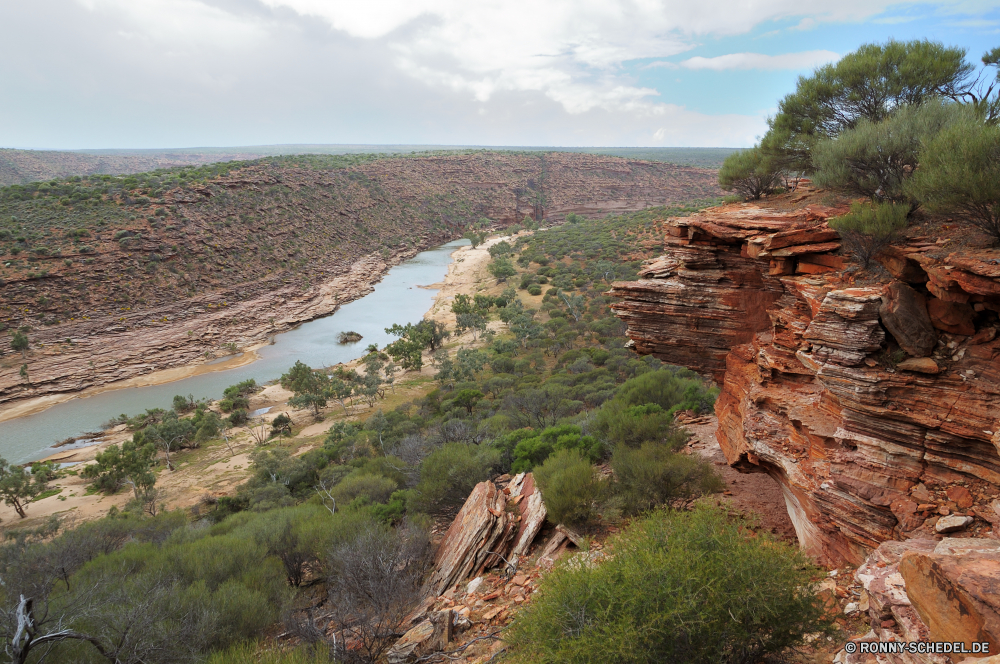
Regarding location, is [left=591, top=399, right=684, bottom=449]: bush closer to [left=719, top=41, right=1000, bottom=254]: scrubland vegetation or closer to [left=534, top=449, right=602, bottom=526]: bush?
[left=534, top=449, right=602, bottom=526]: bush

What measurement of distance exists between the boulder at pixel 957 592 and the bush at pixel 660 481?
18.8ft

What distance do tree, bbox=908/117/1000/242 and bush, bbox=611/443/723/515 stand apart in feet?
20.8

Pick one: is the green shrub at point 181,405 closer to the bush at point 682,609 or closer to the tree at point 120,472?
the tree at point 120,472

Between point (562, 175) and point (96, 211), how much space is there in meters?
87.7

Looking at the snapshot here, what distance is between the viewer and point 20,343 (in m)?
32.1

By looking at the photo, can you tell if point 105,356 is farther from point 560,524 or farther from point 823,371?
point 823,371

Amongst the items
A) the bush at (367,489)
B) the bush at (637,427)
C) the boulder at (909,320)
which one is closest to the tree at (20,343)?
the bush at (367,489)

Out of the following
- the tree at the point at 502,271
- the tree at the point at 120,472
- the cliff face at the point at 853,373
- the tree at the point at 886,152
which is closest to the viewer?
the cliff face at the point at 853,373

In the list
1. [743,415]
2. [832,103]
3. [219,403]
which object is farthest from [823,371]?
[219,403]

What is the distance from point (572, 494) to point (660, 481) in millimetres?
1911

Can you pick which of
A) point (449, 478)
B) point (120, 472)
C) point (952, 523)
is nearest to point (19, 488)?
point (120, 472)

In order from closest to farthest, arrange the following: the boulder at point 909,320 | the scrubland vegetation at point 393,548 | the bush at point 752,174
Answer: the scrubland vegetation at point 393,548
the boulder at point 909,320
the bush at point 752,174

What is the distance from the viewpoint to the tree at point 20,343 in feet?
105

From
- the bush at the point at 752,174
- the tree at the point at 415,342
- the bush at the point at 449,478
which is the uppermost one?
the bush at the point at 752,174
